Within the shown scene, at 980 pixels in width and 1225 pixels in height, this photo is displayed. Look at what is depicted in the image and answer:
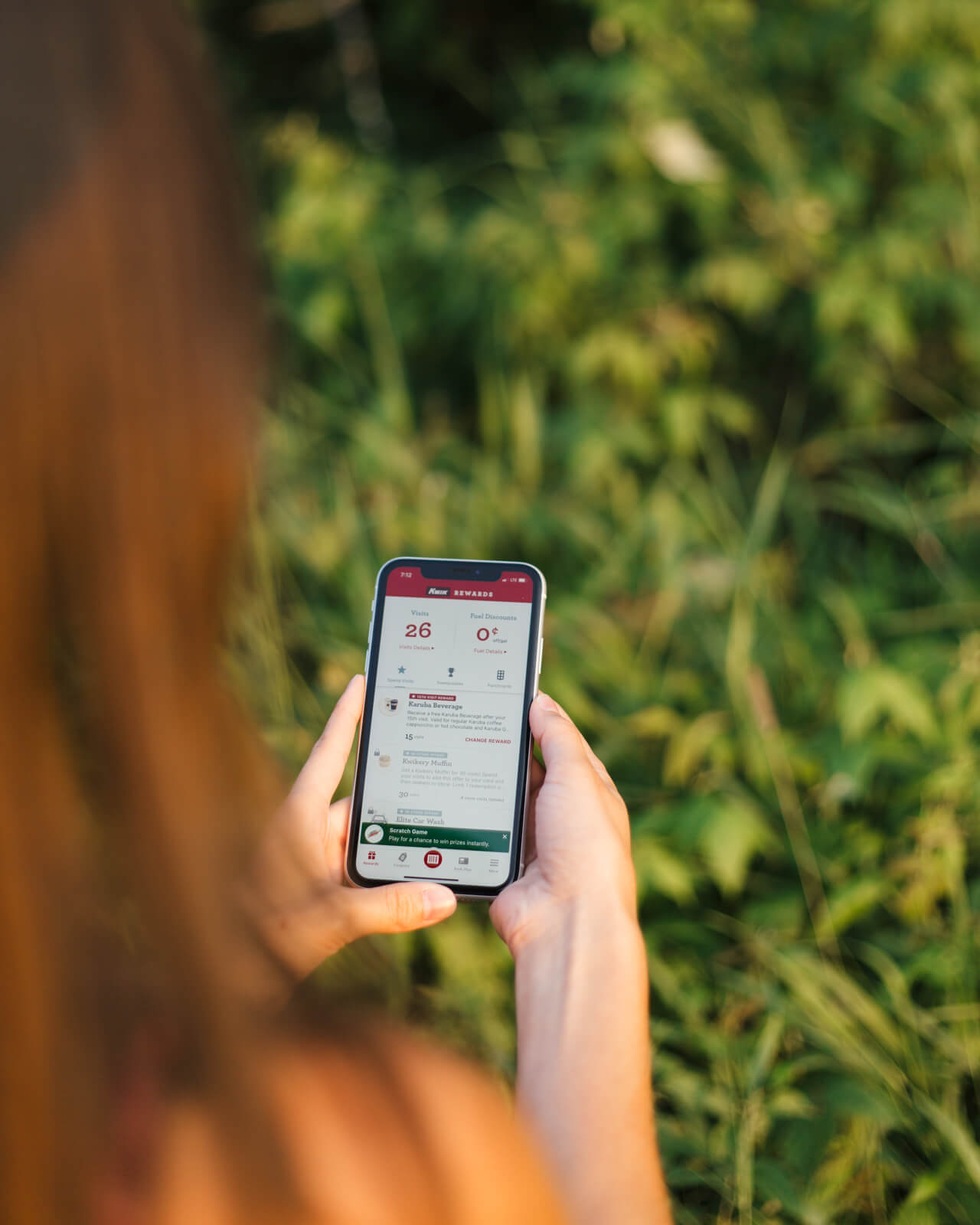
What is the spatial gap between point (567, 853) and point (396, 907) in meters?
0.18

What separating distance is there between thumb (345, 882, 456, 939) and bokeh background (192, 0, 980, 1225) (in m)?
0.56

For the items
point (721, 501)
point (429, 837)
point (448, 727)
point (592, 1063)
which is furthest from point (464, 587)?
point (721, 501)

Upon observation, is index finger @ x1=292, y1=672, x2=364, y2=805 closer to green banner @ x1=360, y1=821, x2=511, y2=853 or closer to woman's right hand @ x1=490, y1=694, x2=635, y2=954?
green banner @ x1=360, y1=821, x2=511, y2=853

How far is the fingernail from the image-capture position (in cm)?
107

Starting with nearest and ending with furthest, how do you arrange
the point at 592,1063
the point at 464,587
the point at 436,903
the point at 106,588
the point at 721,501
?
the point at 106,588 → the point at 592,1063 → the point at 436,903 → the point at 464,587 → the point at 721,501

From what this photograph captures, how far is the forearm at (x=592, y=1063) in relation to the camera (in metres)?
→ 0.79

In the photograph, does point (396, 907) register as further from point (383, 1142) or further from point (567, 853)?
point (383, 1142)

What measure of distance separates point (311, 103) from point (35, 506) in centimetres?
478

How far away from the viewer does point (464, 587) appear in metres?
1.23

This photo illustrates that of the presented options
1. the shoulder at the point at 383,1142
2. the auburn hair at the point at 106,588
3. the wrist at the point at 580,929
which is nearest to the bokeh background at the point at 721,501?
the wrist at the point at 580,929

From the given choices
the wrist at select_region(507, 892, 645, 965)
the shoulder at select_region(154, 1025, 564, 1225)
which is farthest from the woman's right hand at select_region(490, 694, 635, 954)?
the shoulder at select_region(154, 1025, 564, 1225)

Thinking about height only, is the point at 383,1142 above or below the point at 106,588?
below

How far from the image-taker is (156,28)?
0.54 meters

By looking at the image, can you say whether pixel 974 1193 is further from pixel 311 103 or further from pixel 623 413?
pixel 311 103
